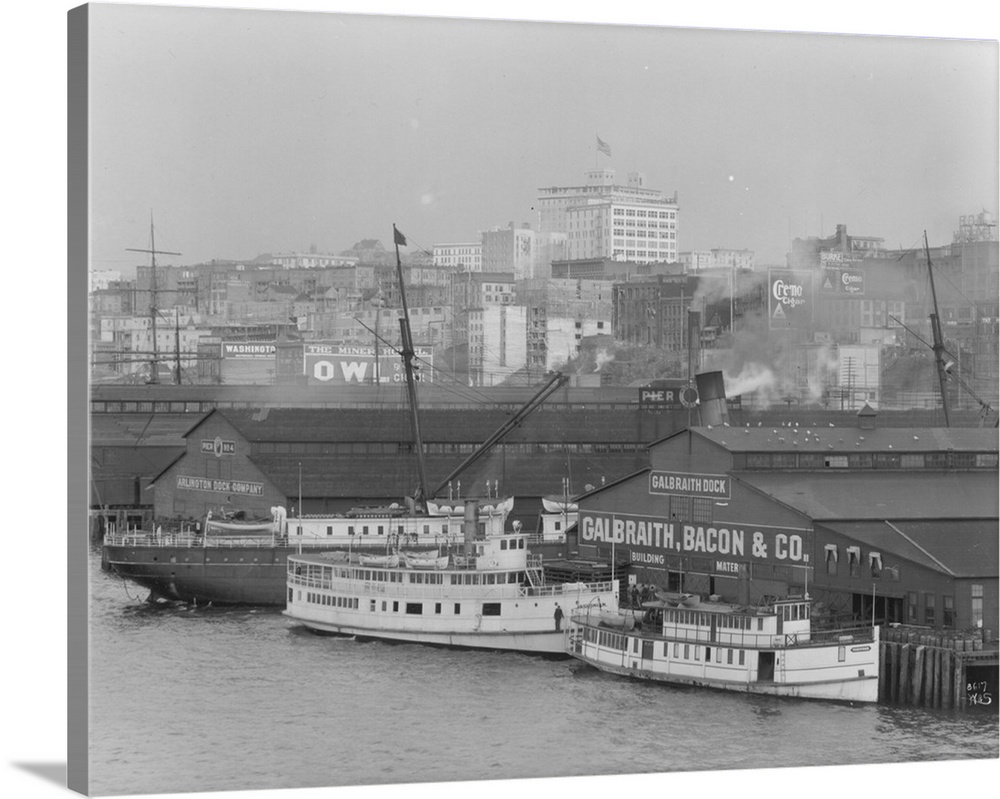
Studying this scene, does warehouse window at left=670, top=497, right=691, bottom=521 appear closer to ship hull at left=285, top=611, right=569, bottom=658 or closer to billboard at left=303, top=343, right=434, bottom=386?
ship hull at left=285, top=611, right=569, bottom=658

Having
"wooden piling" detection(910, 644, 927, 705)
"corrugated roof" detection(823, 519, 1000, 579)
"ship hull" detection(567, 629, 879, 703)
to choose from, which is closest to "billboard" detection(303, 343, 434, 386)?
"ship hull" detection(567, 629, 879, 703)

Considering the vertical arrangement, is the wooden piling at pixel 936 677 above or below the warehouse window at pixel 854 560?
below

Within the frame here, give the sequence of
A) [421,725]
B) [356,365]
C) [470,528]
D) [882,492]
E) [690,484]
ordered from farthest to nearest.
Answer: [356,365], [470,528], [690,484], [882,492], [421,725]

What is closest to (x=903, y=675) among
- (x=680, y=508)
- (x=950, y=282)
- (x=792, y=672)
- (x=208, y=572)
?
(x=792, y=672)

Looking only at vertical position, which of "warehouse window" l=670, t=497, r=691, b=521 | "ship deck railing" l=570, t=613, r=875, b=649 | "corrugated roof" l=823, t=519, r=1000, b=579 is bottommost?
"ship deck railing" l=570, t=613, r=875, b=649

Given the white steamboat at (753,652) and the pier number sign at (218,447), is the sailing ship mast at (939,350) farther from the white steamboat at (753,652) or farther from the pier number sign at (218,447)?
the pier number sign at (218,447)

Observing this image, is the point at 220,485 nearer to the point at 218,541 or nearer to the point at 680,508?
the point at 218,541

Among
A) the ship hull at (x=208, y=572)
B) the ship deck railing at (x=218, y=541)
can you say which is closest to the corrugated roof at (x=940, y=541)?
the ship deck railing at (x=218, y=541)
